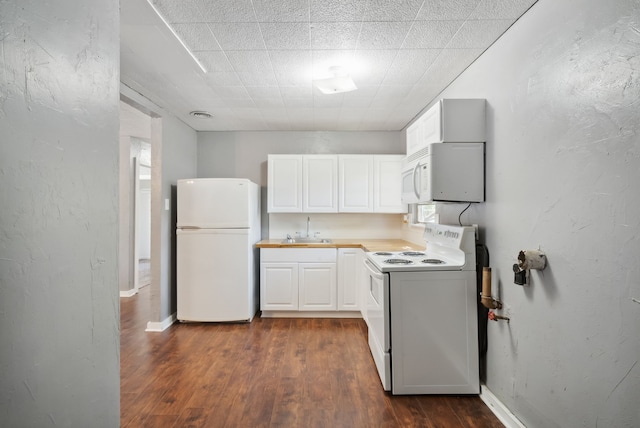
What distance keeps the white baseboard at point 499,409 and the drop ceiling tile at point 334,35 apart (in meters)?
2.46

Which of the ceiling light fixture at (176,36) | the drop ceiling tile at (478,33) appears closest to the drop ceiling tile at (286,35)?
the ceiling light fixture at (176,36)

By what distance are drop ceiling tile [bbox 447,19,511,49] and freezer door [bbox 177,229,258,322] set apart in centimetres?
266

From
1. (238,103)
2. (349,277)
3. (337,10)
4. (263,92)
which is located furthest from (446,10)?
(349,277)

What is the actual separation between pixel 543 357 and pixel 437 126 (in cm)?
153

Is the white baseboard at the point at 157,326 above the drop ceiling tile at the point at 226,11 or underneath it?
underneath

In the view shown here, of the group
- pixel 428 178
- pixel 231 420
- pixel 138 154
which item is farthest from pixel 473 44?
pixel 138 154

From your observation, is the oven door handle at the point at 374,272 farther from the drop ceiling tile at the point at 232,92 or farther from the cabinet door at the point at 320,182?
the drop ceiling tile at the point at 232,92

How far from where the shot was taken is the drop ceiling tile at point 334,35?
1.92 meters

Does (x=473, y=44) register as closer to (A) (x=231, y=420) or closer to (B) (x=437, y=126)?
(B) (x=437, y=126)

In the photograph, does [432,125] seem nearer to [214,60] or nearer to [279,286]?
[214,60]

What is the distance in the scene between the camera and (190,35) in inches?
79.7

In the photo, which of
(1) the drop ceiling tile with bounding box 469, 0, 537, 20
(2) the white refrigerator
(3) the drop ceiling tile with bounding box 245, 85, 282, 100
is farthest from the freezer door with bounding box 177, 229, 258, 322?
(1) the drop ceiling tile with bounding box 469, 0, 537, 20

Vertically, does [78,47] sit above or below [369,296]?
above

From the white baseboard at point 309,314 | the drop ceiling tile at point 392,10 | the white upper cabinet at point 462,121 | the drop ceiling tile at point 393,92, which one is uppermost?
the drop ceiling tile at point 392,10
